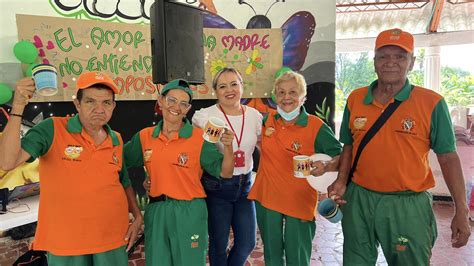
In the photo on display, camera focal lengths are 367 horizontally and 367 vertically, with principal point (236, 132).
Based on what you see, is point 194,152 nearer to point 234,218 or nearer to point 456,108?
point 234,218

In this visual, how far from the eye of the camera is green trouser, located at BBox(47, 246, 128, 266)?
5.94 feet

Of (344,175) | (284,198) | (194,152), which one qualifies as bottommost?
(284,198)


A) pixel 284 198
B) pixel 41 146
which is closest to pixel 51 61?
pixel 41 146

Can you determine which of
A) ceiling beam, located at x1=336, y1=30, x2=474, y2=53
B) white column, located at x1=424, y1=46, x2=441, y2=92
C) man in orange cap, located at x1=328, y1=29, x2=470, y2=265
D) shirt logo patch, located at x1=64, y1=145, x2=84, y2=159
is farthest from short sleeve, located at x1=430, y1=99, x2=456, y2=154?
white column, located at x1=424, y1=46, x2=441, y2=92

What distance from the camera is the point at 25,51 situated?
13.1 feet

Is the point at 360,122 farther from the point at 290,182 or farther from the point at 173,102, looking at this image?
the point at 173,102

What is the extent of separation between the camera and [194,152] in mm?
2117

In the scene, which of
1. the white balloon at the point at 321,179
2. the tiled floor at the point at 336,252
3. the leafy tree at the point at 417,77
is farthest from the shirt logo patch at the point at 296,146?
the leafy tree at the point at 417,77

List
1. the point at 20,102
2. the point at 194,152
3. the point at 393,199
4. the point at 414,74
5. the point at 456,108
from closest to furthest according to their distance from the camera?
the point at 20,102, the point at 393,199, the point at 194,152, the point at 456,108, the point at 414,74

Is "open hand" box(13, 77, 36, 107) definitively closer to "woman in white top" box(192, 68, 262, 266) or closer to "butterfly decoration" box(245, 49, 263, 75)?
"woman in white top" box(192, 68, 262, 266)

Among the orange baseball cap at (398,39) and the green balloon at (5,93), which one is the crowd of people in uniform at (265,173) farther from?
the green balloon at (5,93)

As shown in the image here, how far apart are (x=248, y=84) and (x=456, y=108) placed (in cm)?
359

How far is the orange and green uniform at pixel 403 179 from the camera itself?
1.95m

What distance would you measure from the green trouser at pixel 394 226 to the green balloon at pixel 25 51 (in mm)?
3728
